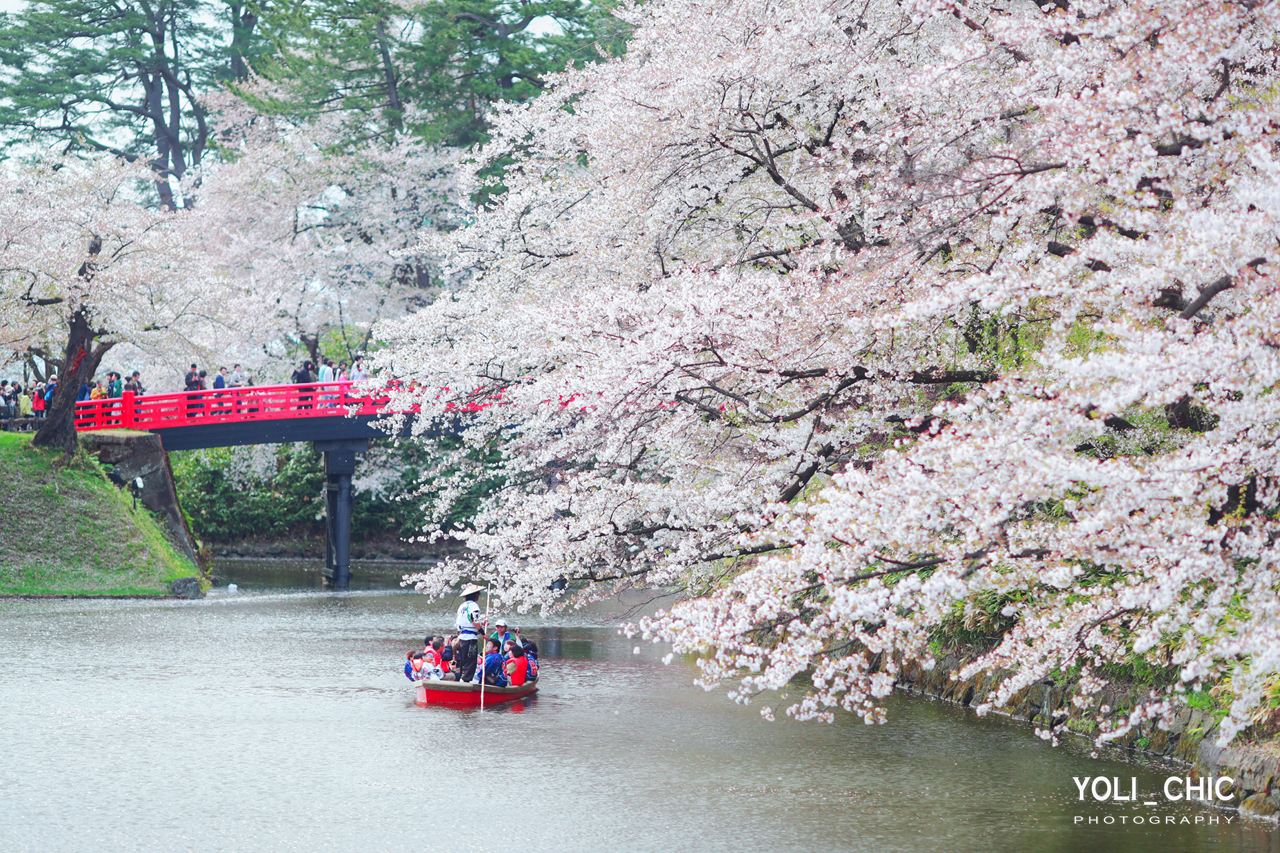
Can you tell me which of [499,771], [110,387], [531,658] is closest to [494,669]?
[531,658]

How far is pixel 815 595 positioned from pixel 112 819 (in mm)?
8016

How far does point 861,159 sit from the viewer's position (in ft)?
43.2

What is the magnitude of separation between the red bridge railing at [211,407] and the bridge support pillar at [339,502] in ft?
4.30

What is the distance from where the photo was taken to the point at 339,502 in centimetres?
3109

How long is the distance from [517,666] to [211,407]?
16530 millimetres

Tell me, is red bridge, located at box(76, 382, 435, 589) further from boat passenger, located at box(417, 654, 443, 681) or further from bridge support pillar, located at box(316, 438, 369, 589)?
boat passenger, located at box(417, 654, 443, 681)

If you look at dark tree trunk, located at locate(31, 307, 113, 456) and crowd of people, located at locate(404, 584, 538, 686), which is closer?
crowd of people, located at locate(404, 584, 538, 686)

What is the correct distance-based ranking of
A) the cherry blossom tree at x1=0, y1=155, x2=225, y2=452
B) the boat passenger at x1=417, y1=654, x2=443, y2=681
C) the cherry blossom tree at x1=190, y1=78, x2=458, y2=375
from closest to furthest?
the boat passenger at x1=417, y1=654, x2=443, y2=681 → the cherry blossom tree at x1=0, y1=155, x2=225, y2=452 → the cherry blossom tree at x1=190, y1=78, x2=458, y2=375

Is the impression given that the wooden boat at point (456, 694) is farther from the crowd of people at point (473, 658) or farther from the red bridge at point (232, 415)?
the red bridge at point (232, 415)

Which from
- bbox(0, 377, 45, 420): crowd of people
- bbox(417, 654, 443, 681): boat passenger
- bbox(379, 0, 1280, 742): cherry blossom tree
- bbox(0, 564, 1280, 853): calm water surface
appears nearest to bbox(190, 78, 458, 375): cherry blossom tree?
bbox(0, 377, 45, 420): crowd of people

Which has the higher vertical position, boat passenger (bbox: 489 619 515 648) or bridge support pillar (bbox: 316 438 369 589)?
bridge support pillar (bbox: 316 438 369 589)

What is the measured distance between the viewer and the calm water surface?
934 cm

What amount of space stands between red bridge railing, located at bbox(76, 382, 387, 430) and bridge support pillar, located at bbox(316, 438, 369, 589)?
4.30ft

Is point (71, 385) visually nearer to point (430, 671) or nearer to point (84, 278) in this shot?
point (84, 278)
